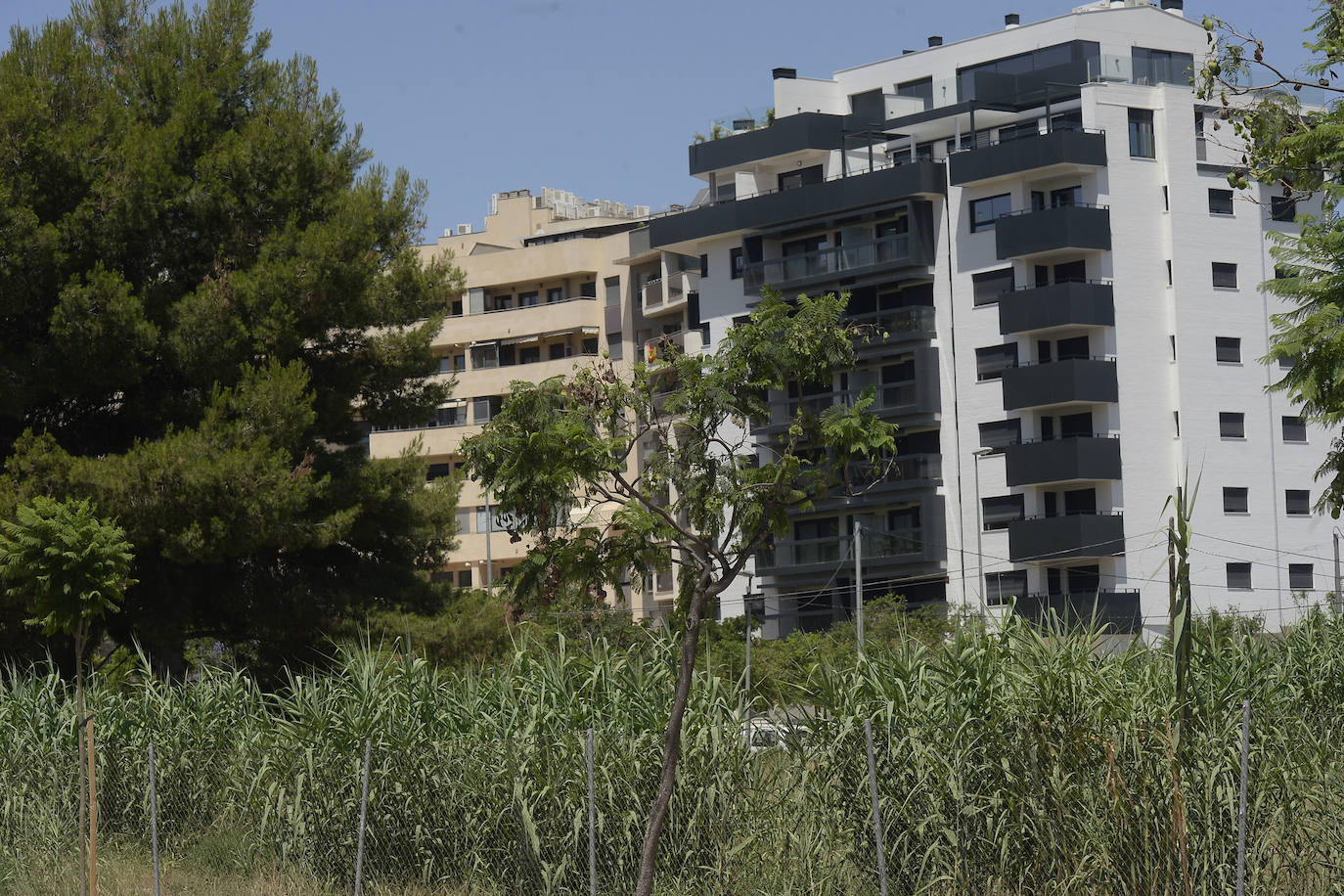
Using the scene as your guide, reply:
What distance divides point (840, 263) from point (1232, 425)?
1400 centimetres

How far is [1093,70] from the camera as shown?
57.8 m

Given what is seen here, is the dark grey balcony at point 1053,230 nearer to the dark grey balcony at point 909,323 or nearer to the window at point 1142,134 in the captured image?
the window at point 1142,134

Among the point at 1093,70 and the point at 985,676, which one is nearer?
the point at 985,676

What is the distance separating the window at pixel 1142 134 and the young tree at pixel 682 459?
1816 inches

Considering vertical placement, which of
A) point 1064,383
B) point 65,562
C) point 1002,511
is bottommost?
point 65,562

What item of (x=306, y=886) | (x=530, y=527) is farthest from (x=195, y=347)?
(x=530, y=527)

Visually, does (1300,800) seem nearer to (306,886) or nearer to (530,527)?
(530,527)

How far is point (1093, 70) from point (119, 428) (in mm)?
38871

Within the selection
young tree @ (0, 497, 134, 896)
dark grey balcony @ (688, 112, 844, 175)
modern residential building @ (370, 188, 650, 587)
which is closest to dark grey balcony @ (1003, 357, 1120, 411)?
dark grey balcony @ (688, 112, 844, 175)

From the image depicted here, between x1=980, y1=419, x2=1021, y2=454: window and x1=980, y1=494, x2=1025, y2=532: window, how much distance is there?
5.15 feet

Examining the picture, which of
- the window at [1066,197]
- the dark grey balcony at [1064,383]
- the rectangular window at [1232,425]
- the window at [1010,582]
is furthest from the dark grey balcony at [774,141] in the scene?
the window at [1010,582]

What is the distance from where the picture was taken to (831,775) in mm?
13336

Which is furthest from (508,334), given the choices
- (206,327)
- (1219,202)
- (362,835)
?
(362,835)

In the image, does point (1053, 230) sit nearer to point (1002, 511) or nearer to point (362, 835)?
point (1002, 511)
